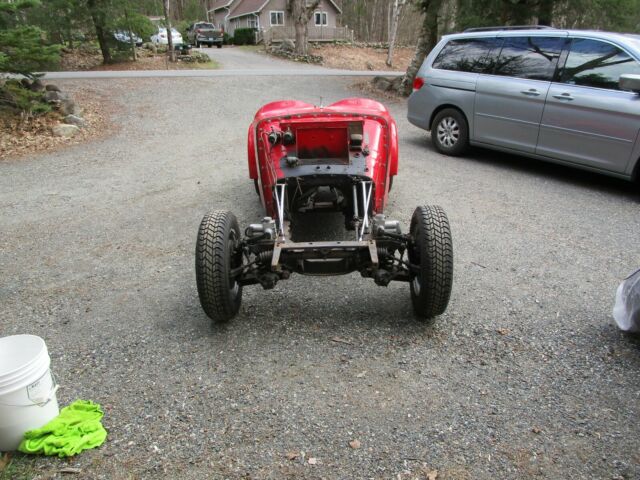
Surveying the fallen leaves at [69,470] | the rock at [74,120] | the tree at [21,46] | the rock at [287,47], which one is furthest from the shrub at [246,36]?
the fallen leaves at [69,470]

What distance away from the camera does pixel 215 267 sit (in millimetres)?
3355

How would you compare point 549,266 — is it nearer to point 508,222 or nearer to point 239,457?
point 508,222

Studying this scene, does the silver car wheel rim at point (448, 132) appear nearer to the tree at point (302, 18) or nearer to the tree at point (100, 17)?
the tree at point (100, 17)

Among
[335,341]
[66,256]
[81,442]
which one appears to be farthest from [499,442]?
[66,256]

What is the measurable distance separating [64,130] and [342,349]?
9.19 metres

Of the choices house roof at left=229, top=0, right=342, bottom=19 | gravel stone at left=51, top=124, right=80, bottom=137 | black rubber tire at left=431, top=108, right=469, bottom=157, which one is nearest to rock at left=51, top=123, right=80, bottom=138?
gravel stone at left=51, top=124, right=80, bottom=137

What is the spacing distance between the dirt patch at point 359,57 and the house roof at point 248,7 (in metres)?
11.3

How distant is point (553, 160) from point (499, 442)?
5.40m

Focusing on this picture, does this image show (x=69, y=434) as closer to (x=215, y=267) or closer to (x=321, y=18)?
(x=215, y=267)

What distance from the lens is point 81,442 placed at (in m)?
2.63

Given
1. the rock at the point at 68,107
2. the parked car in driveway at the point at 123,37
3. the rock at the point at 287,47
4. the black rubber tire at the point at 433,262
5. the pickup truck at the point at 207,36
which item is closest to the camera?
the black rubber tire at the point at 433,262

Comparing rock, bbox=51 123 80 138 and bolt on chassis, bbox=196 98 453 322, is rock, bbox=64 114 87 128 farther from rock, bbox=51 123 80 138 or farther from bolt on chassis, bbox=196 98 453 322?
bolt on chassis, bbox=196 98 453 322

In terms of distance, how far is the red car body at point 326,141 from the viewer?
14.2ft

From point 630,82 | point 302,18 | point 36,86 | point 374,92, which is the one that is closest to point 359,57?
point 302,18
